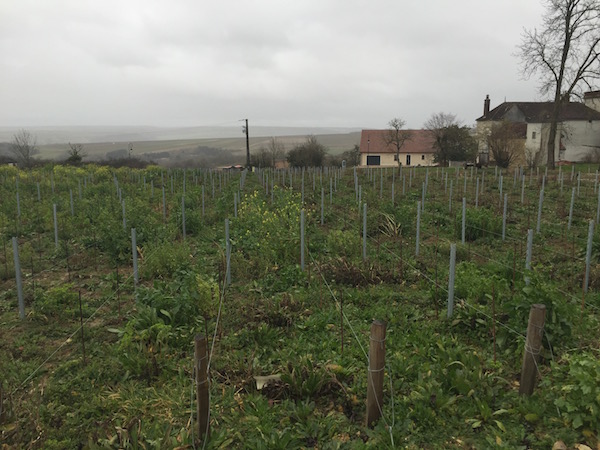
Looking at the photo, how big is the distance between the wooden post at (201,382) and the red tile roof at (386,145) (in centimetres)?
5363

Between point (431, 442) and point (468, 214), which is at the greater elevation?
point (468, 214)

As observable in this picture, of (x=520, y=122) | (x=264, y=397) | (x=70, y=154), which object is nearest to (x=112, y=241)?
(x=264, y=397)

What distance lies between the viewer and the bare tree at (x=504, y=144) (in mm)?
38719

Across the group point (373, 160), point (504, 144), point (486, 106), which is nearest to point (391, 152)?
point (373, 160)

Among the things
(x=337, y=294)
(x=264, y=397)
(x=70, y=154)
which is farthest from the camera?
(x=70, y=154)

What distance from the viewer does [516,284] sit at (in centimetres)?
554

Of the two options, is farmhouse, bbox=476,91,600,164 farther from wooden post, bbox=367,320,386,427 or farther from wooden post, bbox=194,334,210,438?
wooden post, bbox=194,334,210,438

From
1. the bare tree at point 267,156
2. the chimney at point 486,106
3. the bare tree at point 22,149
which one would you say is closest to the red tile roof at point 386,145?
the chimney at point 486,106

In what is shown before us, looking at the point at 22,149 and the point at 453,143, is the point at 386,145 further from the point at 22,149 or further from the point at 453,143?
the point at 22,149

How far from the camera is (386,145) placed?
55.5 m

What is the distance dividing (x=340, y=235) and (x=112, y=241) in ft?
16.1

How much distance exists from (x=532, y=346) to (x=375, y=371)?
1.34 m

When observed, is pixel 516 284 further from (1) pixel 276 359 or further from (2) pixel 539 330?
(1) pixel 276 359

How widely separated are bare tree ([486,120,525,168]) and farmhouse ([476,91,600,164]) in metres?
0.97
